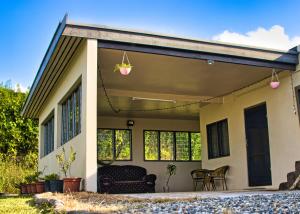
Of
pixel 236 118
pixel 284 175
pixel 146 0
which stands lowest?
pixel 284 175

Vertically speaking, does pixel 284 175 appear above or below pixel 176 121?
below

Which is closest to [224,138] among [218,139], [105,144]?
[218,139]

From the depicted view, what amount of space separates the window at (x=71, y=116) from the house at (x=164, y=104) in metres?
0.02

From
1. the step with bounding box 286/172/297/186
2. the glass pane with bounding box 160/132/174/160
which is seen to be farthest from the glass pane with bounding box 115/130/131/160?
the step with bounding box 286/172/297/186

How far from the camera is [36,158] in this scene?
14.9m

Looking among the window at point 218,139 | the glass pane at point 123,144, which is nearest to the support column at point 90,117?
the window at point 218,139

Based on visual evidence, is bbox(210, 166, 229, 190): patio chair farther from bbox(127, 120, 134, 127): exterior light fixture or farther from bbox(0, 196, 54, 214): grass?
bbox(0, 196, 54, 214): grass

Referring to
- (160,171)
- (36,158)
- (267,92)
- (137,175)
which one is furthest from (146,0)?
(36,158)

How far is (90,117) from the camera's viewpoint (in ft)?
22.0

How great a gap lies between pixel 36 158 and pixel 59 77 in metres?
6.13

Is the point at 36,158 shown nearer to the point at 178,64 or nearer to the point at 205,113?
the point at 205,113

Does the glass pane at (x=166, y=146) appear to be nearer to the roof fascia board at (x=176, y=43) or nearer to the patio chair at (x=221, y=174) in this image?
the patio chair at (x=221, y=174)

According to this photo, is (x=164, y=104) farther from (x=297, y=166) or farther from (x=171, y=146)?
(x=297, y=166)

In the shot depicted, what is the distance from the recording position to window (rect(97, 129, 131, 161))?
13.4 meters
